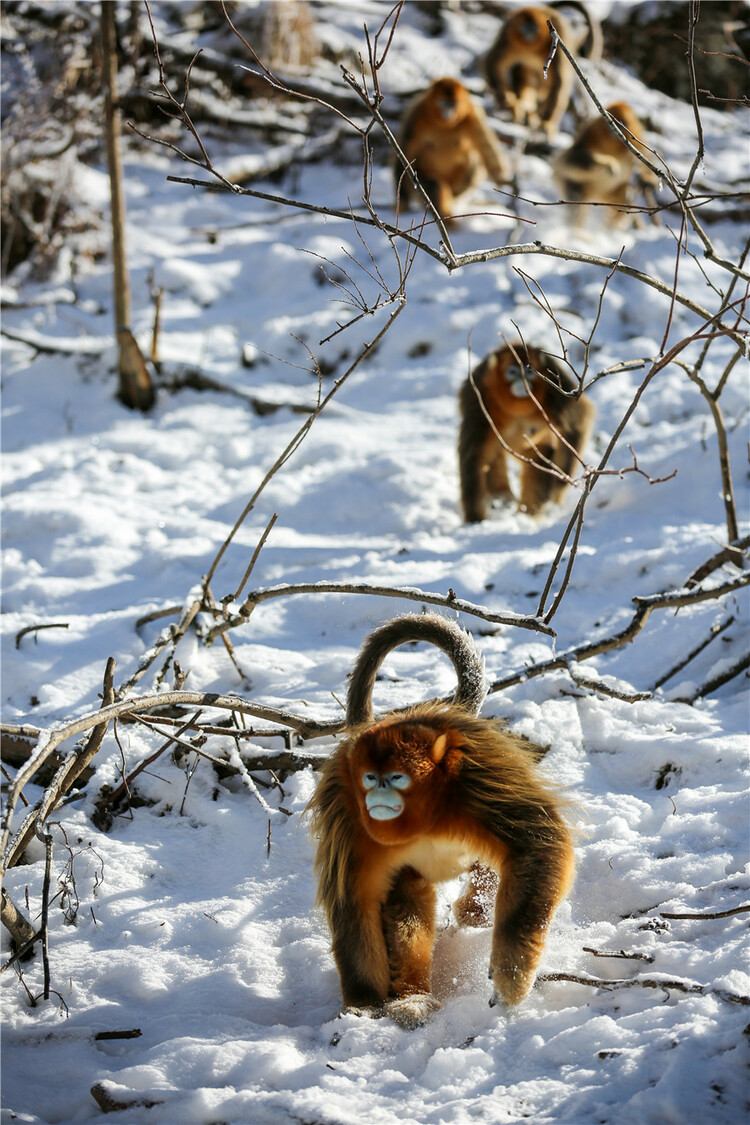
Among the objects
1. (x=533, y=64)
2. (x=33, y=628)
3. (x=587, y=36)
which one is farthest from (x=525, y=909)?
(x=587, y=36)

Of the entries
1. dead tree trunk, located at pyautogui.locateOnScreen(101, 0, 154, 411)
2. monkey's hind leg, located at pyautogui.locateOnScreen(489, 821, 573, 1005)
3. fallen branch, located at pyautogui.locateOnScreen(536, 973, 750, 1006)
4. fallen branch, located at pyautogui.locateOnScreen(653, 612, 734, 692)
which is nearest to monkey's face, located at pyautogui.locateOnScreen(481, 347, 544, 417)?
fallen branch, located at pyautogui.locateOnScreen(653, 612, 734, 692)

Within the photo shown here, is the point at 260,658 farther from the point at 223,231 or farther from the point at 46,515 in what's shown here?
the point at 223,231

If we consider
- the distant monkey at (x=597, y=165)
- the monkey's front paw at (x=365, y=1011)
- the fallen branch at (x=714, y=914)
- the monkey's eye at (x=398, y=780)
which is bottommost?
the monkey's front paw at (x=365, y=1011)

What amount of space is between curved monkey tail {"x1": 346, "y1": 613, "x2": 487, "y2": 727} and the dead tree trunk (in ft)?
14.3

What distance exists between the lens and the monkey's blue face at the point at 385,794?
6.64ft

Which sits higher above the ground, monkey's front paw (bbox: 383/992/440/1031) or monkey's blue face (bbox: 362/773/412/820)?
monkey's blue face (bbox: 362/773/412/820)

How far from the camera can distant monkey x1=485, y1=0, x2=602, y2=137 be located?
367 inches

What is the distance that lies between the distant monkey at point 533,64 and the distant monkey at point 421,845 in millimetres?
8658

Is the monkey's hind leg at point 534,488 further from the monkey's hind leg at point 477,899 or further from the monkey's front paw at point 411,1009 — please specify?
the monkey's front paw at point 411,1009

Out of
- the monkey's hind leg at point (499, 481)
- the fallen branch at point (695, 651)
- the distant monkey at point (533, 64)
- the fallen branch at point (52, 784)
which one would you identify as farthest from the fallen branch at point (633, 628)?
the distant monkey at point (533, 64)

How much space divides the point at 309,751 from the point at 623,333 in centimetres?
541

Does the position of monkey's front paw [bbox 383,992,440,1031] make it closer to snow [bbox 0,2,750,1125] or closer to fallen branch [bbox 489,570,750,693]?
snow [bbox 0,2,750,1125]

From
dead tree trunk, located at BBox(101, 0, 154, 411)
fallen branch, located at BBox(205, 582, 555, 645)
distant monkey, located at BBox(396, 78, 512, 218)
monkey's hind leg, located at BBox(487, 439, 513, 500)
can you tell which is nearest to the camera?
fallen branch, located at BBox(205, 582, 555, 645)

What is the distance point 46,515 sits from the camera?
195 inches
